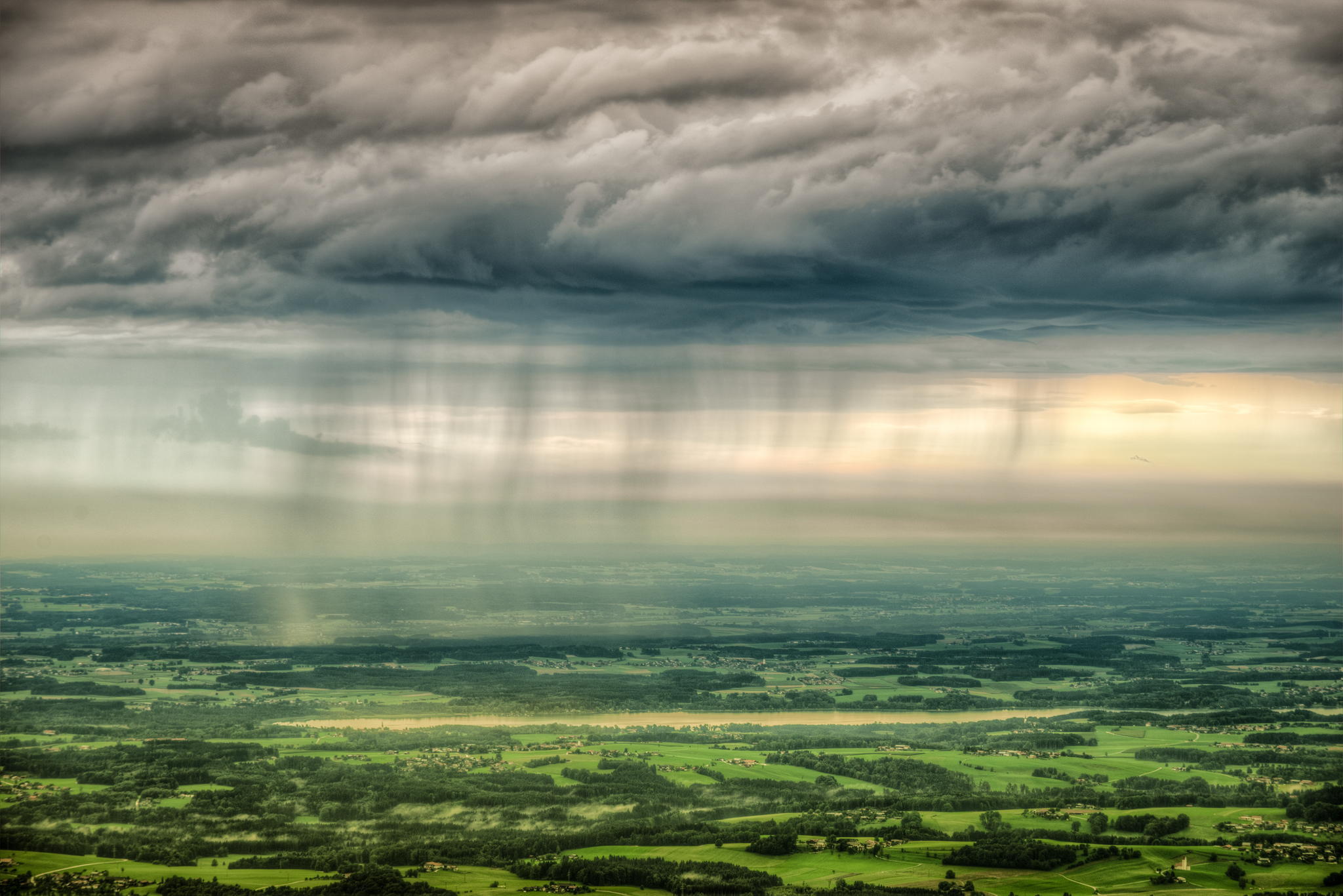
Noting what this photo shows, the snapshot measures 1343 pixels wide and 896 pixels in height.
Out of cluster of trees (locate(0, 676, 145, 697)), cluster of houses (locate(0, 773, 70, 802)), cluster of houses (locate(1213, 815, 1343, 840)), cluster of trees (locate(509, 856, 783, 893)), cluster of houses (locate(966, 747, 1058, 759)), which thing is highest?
cluster of trees (locate(509, 856, 783, 893))

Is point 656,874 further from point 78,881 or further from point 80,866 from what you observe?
point 80,866

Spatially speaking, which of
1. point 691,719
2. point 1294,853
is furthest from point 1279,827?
point 691,719

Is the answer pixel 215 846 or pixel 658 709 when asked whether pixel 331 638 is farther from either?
pixel 215 846

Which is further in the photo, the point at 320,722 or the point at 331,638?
the point at 331,638

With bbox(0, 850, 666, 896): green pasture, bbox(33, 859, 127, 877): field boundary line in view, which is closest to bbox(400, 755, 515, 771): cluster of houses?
bbox(0, 850, 666, 896): green pasture

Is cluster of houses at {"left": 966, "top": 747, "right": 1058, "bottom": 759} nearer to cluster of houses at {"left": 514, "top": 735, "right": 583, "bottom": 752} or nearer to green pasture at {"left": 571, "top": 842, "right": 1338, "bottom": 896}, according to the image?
green pasture at {"left": 571, "top": 842, "right": 1338, "bottom": 896}

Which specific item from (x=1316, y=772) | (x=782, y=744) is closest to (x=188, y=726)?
(x=782, y=744)
